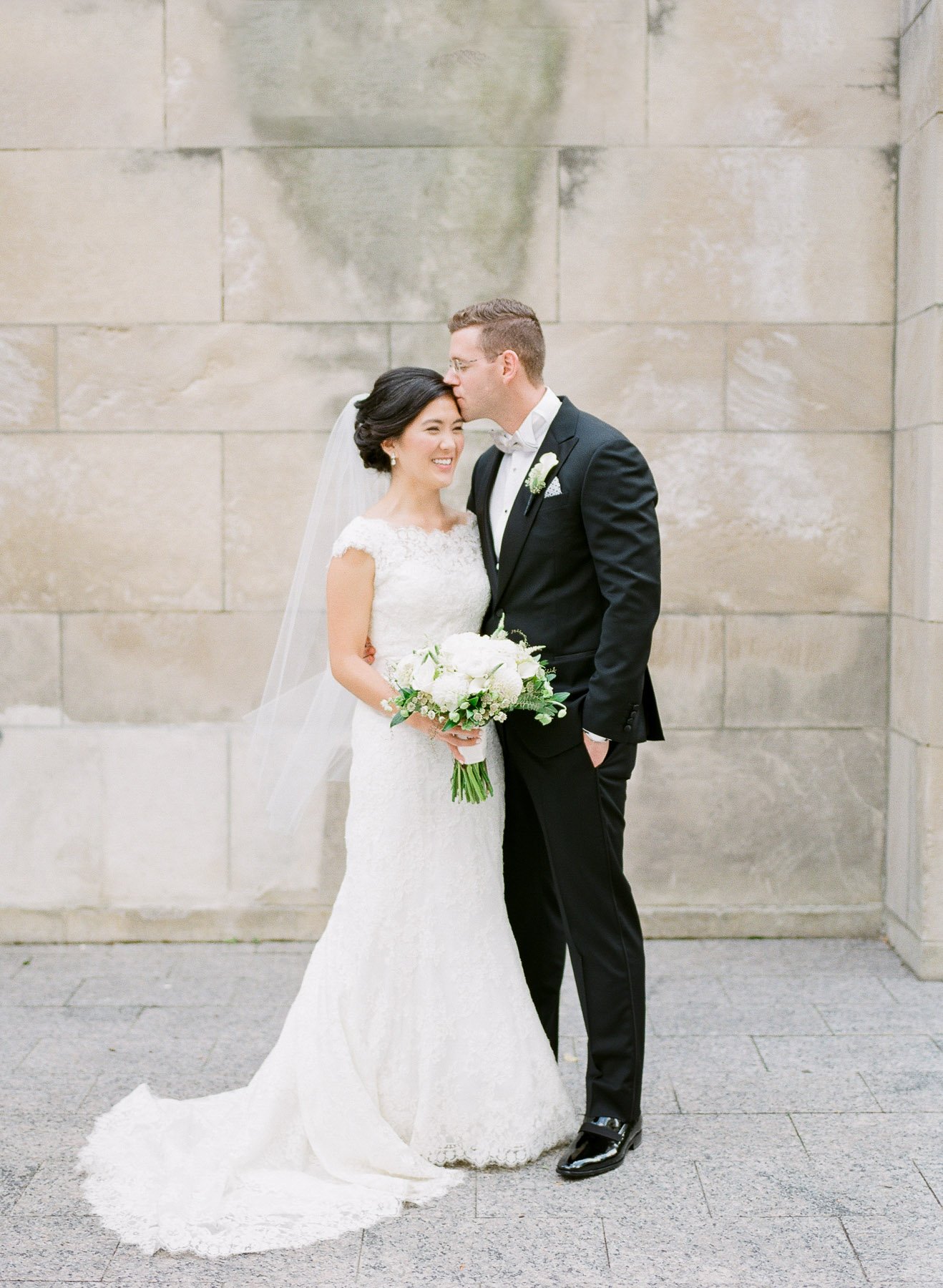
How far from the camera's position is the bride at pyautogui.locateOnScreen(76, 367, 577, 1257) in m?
3.56

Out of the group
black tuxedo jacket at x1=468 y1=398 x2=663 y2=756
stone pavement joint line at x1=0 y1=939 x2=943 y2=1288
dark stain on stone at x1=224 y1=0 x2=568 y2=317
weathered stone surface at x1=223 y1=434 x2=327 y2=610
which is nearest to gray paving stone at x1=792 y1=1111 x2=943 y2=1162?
stone pavement joint line at x1=0 y1=939 x2=943 y2=1288

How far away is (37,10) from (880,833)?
507 centimetres

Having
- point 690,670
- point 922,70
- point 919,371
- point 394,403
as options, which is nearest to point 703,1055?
point 690,670

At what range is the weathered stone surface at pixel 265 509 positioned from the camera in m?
5.62

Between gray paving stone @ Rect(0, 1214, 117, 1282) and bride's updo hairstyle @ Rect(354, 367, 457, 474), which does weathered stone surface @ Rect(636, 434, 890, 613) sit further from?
gray paving stone @ Rect(0, 1214, 117, 1282)

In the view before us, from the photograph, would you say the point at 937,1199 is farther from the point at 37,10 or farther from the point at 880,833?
the point at 37,10

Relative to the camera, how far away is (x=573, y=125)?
550cm

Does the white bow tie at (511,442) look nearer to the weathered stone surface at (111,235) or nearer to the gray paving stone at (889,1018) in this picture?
the weathered stone surface at (111,235)

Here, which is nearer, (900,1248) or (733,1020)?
(900,1248)

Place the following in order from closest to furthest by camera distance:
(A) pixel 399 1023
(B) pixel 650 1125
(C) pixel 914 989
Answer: (A) pixel 399 1023 < (B) pixel 650 1125 < (C) pixel 914 989

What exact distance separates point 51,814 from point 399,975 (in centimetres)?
260

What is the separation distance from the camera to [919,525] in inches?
205

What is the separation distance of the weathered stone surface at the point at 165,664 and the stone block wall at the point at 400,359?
0.05ft

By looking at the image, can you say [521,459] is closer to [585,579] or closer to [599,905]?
[585,579]
